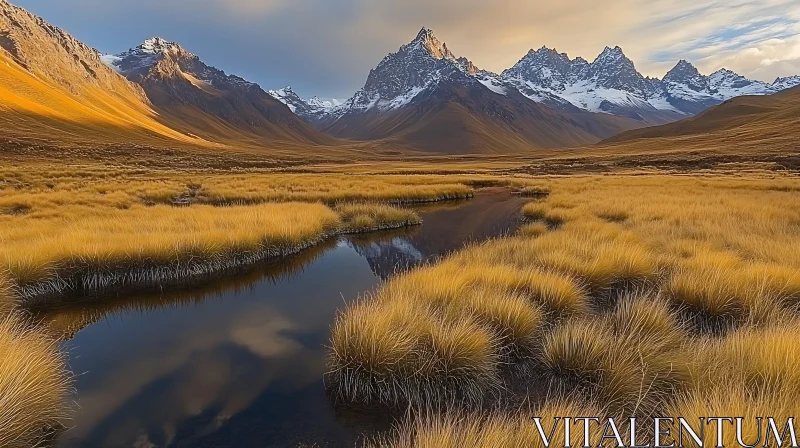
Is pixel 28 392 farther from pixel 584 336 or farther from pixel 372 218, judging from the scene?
pixel 372 218

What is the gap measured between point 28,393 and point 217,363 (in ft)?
8.75

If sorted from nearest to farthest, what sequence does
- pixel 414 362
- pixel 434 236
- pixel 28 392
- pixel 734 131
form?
pixel 28 392
pixel 414 362
pixel 434 236
pixel 734 131

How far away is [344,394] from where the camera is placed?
19.1 ft

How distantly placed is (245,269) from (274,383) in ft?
22.6

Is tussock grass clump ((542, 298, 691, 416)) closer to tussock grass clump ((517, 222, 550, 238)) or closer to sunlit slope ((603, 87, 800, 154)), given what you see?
tussock grass clump ((517, 222, 550, 238))

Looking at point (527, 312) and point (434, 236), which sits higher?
point (527, 312)

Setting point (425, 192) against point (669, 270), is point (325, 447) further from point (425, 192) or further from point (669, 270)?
point (425, 192)

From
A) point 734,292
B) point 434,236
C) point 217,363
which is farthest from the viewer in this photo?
point 434,236

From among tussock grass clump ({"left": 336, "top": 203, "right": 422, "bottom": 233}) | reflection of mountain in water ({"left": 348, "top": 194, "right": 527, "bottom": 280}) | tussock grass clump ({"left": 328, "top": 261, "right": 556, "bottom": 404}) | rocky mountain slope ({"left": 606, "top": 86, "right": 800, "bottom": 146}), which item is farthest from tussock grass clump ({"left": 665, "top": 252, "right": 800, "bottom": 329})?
rocky mountain slope ({"left": 606, "top": 86, "right": 800, "bottom": 146})

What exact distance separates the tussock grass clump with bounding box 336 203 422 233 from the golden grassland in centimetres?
938

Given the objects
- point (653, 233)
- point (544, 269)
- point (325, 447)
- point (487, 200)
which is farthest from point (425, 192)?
point (325, 447)

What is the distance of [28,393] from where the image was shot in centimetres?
454

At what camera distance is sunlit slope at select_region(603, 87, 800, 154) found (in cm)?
9606

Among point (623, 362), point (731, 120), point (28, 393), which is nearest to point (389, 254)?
point (623, 362)
